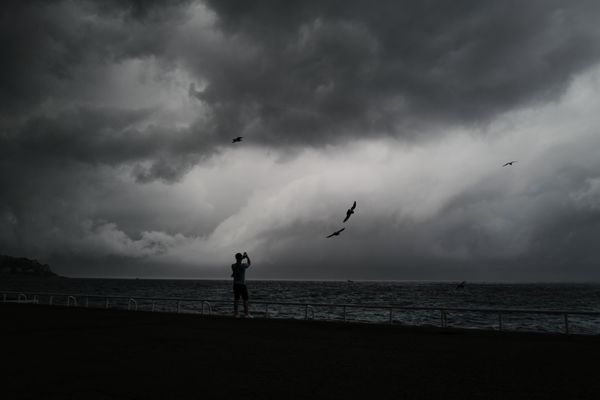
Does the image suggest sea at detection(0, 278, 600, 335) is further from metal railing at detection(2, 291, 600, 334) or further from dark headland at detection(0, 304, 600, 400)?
dark headland at detection(0, 304, 600, 400)

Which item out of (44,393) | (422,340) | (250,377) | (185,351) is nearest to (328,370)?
(250,377)

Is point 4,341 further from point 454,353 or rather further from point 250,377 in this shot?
point 454,353

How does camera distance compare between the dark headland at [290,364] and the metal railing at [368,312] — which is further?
the metal railing at [368,312]

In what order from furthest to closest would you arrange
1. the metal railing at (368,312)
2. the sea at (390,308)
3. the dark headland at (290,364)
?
the sea at (390,308)
the metal railing at (368,312)
the dark headland at (290,364)

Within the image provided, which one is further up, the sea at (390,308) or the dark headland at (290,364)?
the dark headland at (290,364)

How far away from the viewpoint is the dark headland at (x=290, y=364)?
20.4 ft

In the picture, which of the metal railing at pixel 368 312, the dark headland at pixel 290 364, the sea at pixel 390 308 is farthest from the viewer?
the sea at pixel 390 308

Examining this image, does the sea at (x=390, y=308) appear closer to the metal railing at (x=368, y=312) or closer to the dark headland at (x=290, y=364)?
the metal railing at (x=368, y=312)

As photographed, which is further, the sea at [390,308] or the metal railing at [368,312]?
the sea at [390,308]

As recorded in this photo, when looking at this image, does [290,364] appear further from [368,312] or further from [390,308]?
[368,312]

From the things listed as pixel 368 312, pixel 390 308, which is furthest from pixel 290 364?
pixel 368 312

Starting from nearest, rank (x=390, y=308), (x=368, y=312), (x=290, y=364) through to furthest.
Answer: (x=290, y=364)
(x=390, y=308)
(x=368, y=312)

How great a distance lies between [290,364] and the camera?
833 centimetres

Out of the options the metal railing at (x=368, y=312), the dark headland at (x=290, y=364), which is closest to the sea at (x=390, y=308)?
the metal railing at (x=368, y=312)
